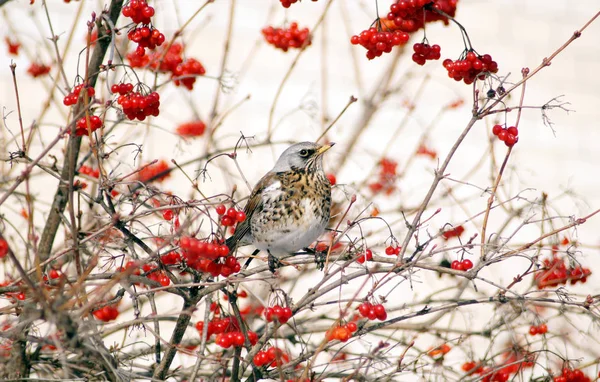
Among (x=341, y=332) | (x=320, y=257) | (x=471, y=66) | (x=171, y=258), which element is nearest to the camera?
(x=341, y=332)

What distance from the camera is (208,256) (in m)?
1.79

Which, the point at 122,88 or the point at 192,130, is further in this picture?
the point at 192,130

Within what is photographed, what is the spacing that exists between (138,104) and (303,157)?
4.27ft

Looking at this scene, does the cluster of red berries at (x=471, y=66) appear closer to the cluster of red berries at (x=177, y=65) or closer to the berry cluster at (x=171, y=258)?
the berry cluster at (x=171, y=258)

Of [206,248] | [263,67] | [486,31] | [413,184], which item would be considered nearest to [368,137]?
[413,184]

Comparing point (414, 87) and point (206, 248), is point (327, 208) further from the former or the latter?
point (414, 87)

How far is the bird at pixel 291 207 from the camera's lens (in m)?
3.01

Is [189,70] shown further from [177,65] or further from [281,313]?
[281,313]

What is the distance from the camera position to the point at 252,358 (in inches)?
81.4

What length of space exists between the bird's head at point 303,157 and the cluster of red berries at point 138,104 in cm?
120

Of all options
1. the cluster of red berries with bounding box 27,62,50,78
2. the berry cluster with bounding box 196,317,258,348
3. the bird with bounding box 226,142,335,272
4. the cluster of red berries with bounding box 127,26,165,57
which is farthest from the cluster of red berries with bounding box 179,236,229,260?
the cluster of red berries with bounding box 27,62,50,78

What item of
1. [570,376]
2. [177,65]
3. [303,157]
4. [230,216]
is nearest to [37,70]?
[177,65]

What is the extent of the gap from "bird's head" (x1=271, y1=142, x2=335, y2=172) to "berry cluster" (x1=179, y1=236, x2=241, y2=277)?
1.12 metres

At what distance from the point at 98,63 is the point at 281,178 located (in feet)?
3.50
